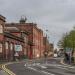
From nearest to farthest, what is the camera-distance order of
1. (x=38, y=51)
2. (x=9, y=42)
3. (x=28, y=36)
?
(x=9, y=42) → (x=28, y=36) → (x=38, y=51)

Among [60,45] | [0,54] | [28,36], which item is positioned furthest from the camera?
[28,36]

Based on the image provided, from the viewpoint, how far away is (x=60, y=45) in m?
123

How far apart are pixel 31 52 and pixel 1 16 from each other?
4849 centimetres

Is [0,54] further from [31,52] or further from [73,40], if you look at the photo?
[31,52]

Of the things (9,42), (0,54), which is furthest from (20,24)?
(0,54)

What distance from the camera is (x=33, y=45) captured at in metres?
135

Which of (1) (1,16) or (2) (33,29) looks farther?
(2) (33,29)

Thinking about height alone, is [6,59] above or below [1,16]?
below

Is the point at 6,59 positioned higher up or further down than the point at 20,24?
further down

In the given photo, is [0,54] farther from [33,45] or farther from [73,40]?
[33,45]

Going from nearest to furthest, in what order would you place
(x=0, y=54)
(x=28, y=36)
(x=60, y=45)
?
(x=0, y=54) < (x=60, y=45) < (x=28, y=36)

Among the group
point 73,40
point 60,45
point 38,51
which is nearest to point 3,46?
point 73,40

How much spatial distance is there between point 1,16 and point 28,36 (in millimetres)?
45314

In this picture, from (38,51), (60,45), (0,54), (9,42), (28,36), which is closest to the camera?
(0,54)
